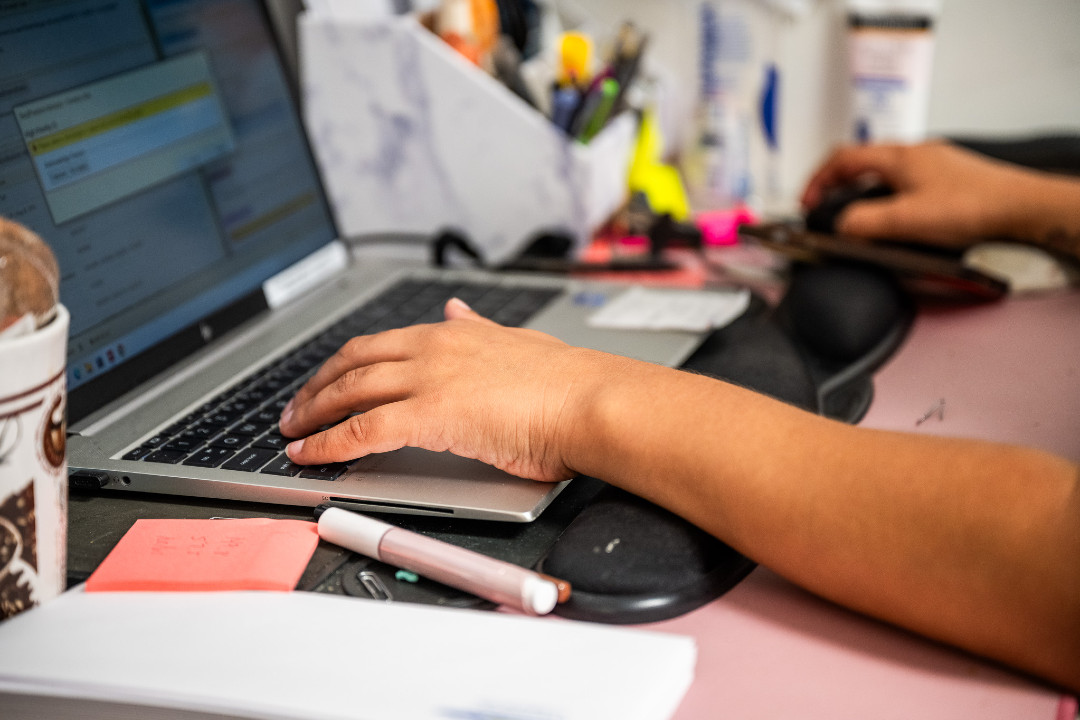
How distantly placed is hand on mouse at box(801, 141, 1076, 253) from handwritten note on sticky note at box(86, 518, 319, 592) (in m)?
0.63

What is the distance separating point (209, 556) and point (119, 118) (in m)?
0.37

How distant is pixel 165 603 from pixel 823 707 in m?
0.31

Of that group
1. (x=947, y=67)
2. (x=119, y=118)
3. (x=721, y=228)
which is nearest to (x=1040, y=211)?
(x=721, y=228)

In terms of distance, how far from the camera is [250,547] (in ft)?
1.53

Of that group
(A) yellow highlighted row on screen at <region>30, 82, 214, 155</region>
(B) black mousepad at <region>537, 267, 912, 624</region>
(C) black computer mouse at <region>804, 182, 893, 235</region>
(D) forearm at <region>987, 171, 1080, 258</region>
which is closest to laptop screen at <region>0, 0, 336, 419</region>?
(A) yellow highlighted row on screen at <region>30, 82, 214, 155</region>

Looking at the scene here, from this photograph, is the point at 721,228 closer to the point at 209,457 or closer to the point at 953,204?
the point at 953,204

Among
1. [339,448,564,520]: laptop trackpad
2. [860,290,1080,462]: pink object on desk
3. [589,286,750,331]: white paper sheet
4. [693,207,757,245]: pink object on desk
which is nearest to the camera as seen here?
[339,448,564,520]: laptop trackpad

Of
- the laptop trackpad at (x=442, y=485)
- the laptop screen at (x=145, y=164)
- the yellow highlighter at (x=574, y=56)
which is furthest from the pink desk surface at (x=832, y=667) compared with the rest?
the yellow highlighter at (x=574, y=56)

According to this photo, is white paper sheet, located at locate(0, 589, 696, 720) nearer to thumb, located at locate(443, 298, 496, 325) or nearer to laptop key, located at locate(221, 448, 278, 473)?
laptop key, located at locate(221, 448, 278, 473)

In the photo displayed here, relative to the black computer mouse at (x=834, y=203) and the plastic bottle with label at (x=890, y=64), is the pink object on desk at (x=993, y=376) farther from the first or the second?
the plastic bottle with label at (x=890, y=64)

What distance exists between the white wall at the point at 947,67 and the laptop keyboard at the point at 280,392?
0.53 m

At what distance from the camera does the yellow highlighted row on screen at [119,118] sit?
0.60m

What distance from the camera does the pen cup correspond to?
1.23ft

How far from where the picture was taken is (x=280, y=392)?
633mm
